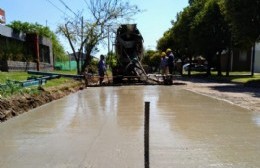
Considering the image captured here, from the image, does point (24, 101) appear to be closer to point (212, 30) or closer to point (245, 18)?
point (245, 18)

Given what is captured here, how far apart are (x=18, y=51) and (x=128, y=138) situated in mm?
22697

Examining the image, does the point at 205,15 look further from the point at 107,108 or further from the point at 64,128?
the point at 64,128

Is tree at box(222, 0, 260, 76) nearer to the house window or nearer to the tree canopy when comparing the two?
the tree canopy

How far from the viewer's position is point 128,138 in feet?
23.3

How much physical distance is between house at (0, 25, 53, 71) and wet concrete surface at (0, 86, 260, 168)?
1466cm

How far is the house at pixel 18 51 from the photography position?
24969 millimetres

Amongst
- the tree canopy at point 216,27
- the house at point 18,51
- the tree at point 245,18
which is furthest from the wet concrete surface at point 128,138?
the house at point 18,51

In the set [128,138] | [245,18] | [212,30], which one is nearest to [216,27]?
[212,30]

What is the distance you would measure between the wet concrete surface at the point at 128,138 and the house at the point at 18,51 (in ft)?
48.1

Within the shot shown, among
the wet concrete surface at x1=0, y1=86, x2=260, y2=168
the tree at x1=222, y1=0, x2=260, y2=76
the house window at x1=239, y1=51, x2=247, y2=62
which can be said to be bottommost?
the wet concrete surface at x1=0, y1=86, x2=260, y2=168

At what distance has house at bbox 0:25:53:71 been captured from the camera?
25.0 m

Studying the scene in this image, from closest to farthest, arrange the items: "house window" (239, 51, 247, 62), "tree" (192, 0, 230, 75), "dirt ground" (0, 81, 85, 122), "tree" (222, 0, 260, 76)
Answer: "dirt ground" (0, 81, 85, 122), "tree" (222, 0, 260, 76), "tree" (192, 0, 230, 75), "house window" (239, 51, 247, 62)

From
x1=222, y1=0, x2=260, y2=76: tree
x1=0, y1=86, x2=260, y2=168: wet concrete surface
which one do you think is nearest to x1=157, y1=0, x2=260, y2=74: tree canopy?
x1=222, y1=0, x2=260, y2=76: tree

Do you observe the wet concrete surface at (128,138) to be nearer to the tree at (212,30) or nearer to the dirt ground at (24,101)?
the dirt ground at (24,101)
